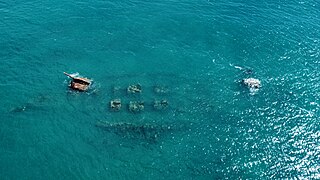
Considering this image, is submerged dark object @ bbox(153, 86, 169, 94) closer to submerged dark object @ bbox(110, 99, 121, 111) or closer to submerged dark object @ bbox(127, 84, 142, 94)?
submerged dark object @ bbox(127, 84, 142, 94)

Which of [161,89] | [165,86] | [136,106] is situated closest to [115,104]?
[136,106]

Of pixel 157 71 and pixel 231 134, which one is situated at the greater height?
pixel 157 71

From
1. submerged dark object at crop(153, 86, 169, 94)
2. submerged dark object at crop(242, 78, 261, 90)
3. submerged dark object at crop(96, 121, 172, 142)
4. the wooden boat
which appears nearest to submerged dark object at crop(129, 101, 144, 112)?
submerged dark object at crop(96, 121, 172, 142)

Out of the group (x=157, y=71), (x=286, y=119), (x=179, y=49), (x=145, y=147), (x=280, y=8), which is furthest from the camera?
(x=280, y=8)

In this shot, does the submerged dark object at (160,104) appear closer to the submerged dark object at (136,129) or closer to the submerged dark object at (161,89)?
the submerged dark object at (161,89)

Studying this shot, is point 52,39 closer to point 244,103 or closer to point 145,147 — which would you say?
point 145,147

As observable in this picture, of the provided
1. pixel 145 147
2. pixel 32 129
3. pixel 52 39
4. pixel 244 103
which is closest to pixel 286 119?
pixel 244 103
